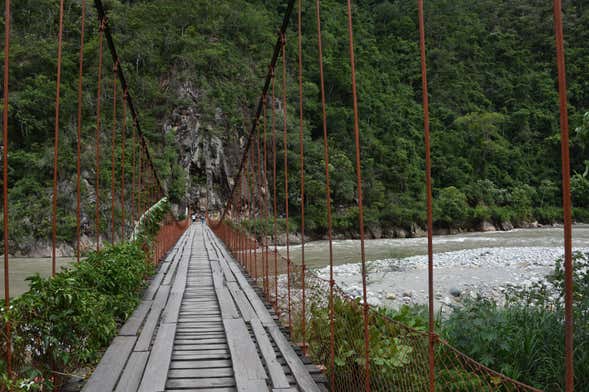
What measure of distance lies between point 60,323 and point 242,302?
245cm

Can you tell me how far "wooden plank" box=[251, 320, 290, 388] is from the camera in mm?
2418

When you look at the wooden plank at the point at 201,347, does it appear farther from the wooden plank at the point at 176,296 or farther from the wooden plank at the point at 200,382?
the wooden plank at the point at 176,296

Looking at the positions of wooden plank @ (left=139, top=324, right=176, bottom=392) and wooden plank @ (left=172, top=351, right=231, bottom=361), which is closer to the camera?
wooden plank @ (left=139, top=324, right=176, bottom=392)

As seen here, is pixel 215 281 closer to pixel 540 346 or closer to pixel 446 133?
pixel 540 346

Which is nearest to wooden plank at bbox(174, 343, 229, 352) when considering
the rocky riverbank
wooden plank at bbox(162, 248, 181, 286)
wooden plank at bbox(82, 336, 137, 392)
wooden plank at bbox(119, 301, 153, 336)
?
wooden plank at bbox(82, 336, 137, 392)

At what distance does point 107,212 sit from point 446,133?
2858 cm

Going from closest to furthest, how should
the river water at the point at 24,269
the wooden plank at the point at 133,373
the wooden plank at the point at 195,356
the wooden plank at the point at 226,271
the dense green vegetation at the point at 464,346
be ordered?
1. the wooden plank at the point at 133,373
2. the dense green vegetation at the point at 464,346
3. the wooden plank at the point at 195,356
4. the wooden plank at the point at 226,271
5. the river water at the point at 24,269

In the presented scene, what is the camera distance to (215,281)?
591 centimetres

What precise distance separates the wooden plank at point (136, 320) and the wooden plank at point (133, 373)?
0.51 m

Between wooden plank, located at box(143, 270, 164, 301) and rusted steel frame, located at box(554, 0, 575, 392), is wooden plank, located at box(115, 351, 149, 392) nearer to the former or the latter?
wooden plank, located at box(143, 270, 164, 301)

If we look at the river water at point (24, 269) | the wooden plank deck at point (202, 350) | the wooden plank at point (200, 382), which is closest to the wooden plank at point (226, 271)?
the wooden plank deck at point (202, 350)

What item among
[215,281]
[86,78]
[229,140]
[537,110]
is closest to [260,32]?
[229,140]

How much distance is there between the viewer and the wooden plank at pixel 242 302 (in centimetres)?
395

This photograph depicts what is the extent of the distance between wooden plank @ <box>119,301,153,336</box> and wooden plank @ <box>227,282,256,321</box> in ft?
2.75
